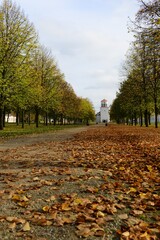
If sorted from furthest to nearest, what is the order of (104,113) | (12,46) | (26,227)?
(104,113)
(12,46)
(26,227)

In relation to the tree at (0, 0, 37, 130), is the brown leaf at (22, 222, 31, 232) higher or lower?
lower

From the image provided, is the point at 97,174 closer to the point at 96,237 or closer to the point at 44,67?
the point at 96,237

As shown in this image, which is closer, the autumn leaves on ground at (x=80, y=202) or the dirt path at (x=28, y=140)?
the autumn leaves on ground at (x=80, y=202)

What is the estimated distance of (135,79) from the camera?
4131cm

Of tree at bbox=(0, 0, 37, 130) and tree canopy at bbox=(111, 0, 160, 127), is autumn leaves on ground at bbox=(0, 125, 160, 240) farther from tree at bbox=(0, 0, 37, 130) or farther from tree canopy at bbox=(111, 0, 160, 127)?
tree at bbox=(0, 0, 37, 130)

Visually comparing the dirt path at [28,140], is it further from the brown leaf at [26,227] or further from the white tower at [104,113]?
the white tower at [104,113]

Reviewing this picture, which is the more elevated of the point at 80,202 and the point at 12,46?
the point at 12,46

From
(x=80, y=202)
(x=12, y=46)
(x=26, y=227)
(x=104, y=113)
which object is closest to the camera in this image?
(x=26, y=227)

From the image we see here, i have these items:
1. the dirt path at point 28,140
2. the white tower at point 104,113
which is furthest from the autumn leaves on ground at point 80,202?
the white tower at point 104,113

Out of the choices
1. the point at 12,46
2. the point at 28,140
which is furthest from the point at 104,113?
the point at 28,140

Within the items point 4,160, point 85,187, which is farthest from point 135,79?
point 85,187

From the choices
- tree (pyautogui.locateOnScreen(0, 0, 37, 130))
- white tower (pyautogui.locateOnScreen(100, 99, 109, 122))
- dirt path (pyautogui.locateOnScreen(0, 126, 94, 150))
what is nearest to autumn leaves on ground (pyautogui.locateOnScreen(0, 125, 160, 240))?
dirt path (pyautogui.locateOnScreen(0, 126, 94, 150))

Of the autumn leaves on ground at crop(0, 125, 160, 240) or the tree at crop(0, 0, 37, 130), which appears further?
the tree at crop(0, 0, 37, 130)

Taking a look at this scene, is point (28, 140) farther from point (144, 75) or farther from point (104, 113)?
point (104, 113)
